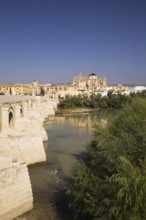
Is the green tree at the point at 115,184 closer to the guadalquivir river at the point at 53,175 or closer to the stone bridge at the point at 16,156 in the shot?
the guadalquivir river at the point at 53,175

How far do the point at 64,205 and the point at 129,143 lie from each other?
2.89 m

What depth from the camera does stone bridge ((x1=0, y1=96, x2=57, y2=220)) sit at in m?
7.98

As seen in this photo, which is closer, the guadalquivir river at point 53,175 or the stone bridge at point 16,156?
the stone bridge at point 16,156

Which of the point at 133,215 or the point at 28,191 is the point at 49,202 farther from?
the point at 133,215

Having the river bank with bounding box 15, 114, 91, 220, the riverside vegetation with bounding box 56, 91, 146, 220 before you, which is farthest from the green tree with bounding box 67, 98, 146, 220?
the river bank with bounding box 15, 114, 91, 220

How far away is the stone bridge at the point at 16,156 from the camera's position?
798cm

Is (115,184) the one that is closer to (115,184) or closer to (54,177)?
(115,184)

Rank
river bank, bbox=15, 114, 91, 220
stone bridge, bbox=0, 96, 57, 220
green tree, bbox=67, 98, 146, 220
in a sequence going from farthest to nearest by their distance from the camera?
river bank, bbox=15, 114, 91, 220 → stone bridge, bbox=0, 96, 57, 220 → green tree, bbox=67, 98, 146, 220

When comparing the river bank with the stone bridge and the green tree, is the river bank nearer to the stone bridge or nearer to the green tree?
→ the stone bridge

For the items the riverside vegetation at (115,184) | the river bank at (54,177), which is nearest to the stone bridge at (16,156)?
the river bank at (54,177)

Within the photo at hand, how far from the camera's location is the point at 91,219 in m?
7.33

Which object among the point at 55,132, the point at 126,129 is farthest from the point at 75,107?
the point at 126,129

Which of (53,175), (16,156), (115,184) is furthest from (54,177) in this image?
(115,184)

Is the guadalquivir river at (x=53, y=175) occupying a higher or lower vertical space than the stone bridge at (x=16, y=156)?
lower
